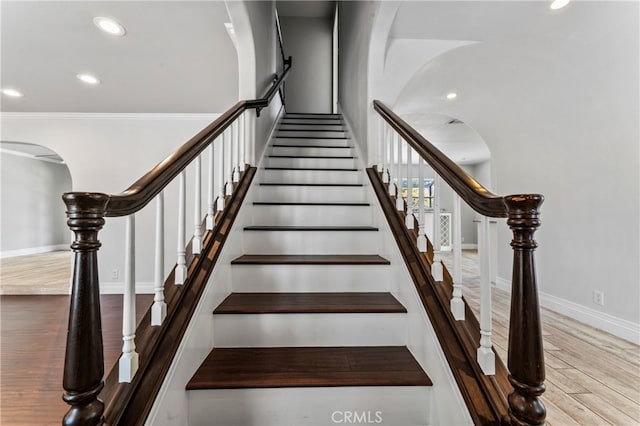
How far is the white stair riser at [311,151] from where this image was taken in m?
3.21

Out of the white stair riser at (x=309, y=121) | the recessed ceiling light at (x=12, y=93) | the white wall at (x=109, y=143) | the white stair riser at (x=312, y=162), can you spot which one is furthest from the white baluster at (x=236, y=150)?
the recessed ceiling light at (x=12, y=93)

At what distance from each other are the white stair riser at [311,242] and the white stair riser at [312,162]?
1.15m

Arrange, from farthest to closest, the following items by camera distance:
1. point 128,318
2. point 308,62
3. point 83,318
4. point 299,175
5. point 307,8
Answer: point 308,62
point 307,8
point 299,175
point 128,318
point 83,318

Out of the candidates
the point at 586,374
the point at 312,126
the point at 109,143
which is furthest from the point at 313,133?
the point at 586,374

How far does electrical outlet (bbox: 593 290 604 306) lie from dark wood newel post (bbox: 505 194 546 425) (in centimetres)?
300

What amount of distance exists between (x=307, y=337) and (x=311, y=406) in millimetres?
308

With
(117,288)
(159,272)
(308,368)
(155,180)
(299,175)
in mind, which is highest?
(299,175)

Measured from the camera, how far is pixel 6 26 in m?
2.40

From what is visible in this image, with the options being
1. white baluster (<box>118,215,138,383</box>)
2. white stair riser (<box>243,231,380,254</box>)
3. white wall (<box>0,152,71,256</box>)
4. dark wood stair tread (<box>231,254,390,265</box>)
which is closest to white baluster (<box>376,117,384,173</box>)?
white stair riser (<box>243,231,380,254</box>)

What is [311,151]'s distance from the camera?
3.22 m

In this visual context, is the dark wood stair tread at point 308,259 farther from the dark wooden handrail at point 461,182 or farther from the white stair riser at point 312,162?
the white stair riser at point 312,162

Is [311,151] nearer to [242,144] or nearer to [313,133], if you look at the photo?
[313,133]

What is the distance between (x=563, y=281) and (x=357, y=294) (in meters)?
2.95

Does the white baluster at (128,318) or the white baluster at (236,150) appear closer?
the white baluster at (128,318)
